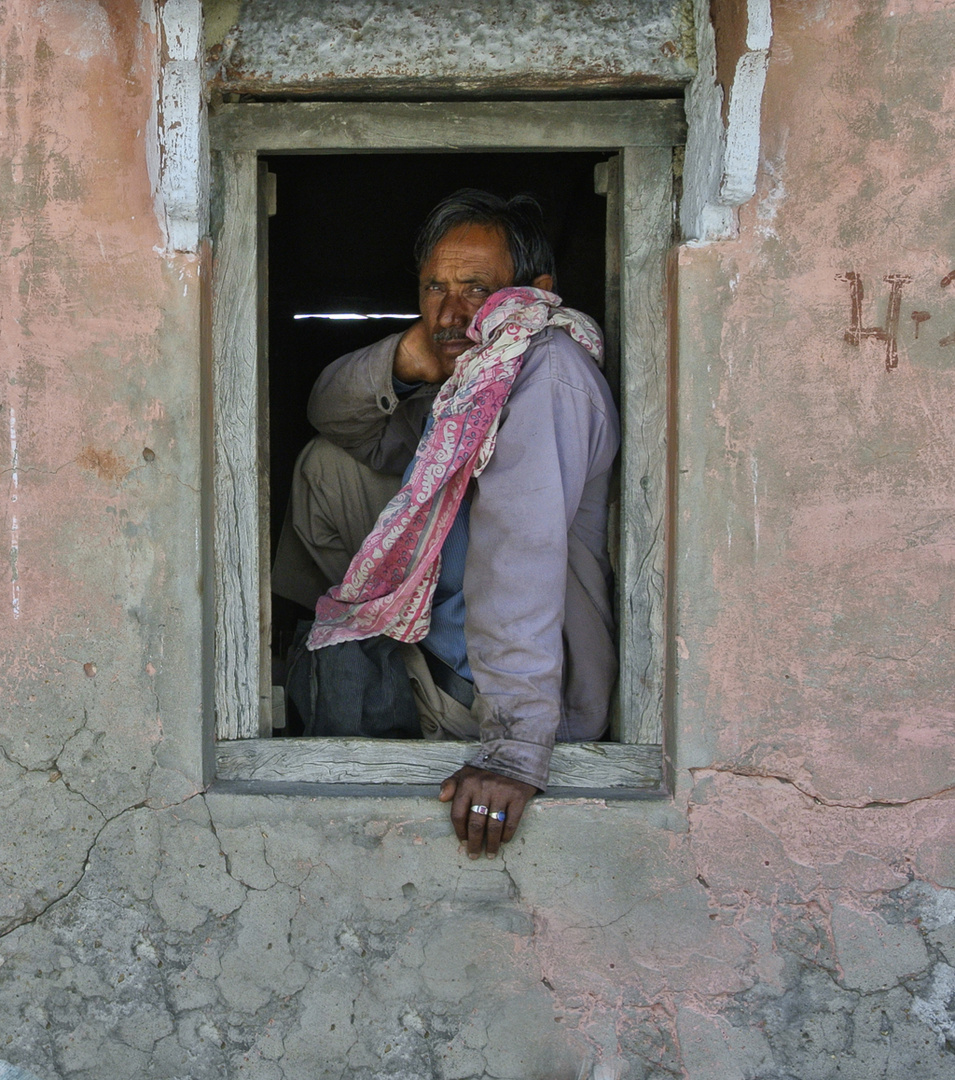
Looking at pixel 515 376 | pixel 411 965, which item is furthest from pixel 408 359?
pixel 411 965

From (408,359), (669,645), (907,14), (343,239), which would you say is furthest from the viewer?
(343,239)

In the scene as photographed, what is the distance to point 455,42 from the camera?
2.12m

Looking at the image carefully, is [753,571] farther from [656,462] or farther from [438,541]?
[438,541]

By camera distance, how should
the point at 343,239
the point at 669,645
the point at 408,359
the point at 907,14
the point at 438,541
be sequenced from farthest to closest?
the point at 343,239
the point at 408,359
the point at 438,541
the point at 669,645
the point at 907,14

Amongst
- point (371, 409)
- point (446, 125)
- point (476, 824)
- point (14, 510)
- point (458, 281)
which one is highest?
point (446, 125)

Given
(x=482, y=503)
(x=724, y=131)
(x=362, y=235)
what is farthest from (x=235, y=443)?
(x=362, y=235)

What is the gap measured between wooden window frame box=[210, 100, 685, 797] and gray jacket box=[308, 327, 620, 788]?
12 cm

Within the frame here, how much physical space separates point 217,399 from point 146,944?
116 cm

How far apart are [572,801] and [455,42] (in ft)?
5.19

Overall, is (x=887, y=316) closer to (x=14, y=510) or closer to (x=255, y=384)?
(x=255, y=384)

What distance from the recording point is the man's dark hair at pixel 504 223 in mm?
2787

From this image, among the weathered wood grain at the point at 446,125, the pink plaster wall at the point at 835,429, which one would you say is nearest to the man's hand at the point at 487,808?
the pink plaster wall at the point at 835,429

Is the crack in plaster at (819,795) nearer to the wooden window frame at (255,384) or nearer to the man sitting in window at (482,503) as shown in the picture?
the wooden window frame at (255,384)

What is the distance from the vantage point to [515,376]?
2.26 metres
